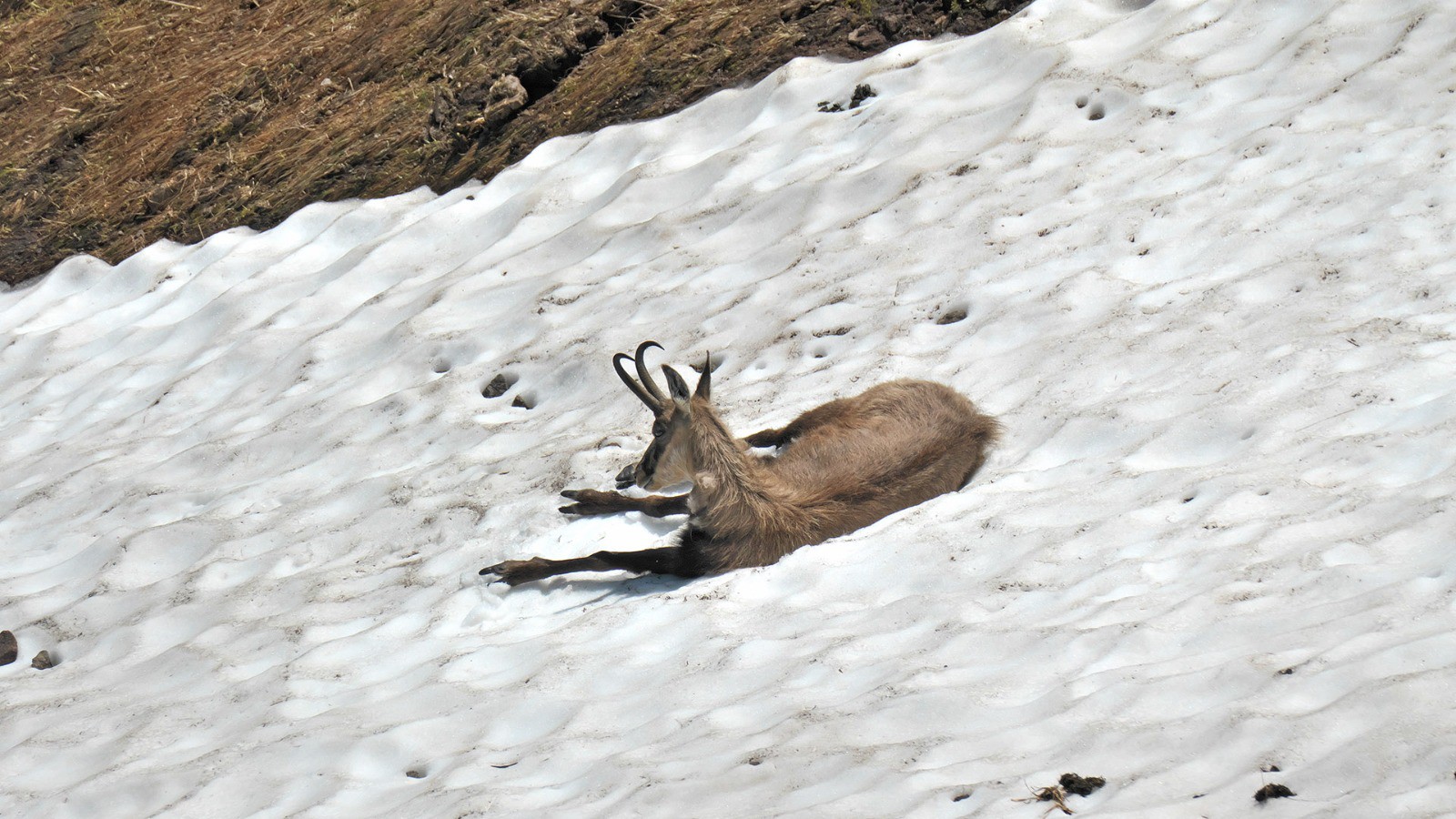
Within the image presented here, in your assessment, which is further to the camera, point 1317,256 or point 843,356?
point 843,356

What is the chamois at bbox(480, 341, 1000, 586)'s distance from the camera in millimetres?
5875

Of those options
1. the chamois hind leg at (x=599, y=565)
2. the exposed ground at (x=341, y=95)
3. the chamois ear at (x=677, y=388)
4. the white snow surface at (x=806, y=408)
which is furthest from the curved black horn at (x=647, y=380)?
the exposed ground at (x=341, y=95)

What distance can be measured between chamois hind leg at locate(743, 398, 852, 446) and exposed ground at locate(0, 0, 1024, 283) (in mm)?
4298

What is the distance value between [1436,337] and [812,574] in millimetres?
2878

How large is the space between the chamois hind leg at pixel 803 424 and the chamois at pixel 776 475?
0.03 metres

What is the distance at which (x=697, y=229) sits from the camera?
29.1 ft

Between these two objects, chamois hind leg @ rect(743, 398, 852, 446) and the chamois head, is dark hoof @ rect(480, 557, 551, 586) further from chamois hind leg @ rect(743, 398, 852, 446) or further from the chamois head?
chamois hind leg @ rect(743, 398, 852, 446)

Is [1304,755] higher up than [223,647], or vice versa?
[1304,755]

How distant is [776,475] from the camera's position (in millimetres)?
6203

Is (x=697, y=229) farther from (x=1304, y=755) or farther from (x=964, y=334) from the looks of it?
(x=1304, y=755)

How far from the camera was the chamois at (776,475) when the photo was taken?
588 centimetres

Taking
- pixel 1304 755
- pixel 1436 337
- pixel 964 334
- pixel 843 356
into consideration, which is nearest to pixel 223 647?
pixel 843 356

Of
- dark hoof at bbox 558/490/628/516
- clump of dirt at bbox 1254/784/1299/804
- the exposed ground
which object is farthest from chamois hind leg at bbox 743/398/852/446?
the exposed ground

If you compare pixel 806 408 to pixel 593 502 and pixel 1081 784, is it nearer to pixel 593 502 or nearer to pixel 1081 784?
pixel 593 502
